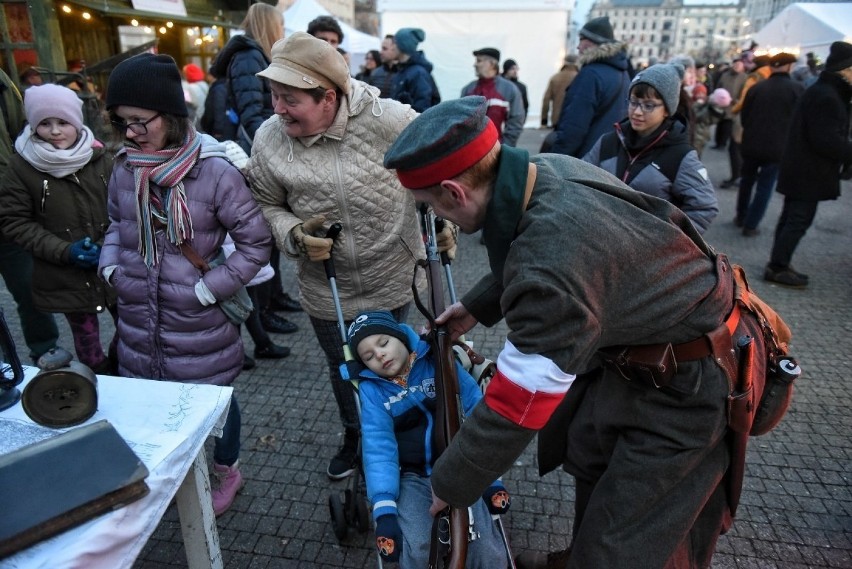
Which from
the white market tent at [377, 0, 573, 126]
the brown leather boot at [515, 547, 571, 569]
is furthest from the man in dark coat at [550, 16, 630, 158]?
the white market tent at [377, 0, 573, 126]

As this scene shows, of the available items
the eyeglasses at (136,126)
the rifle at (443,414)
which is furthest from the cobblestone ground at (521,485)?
the eyeglasses at (136,126)

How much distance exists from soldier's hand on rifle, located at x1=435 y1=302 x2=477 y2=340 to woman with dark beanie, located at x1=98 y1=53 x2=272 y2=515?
35.6 inches

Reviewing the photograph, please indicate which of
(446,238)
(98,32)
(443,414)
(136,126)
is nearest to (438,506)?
(443,414)

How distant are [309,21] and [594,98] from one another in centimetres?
848

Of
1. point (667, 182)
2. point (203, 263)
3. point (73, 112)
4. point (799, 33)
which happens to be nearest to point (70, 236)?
point (73, 112)

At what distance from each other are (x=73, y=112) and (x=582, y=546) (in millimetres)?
3141

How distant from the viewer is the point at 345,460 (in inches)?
120

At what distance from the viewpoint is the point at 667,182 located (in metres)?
3.16

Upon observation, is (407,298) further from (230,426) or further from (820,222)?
(820,222)

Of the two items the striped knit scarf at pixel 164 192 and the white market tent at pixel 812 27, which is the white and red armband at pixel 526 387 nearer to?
the striped knit scarf at pixel 164 192

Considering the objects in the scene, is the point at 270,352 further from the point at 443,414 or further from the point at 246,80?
the point at 443,414

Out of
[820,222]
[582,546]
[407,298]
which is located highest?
[407,298]

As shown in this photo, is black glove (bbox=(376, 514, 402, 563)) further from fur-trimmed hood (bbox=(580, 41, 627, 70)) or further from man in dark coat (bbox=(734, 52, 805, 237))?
man in dark coat (bbox=(734, 52, 805, 237))

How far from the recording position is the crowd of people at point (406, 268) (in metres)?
1.42
